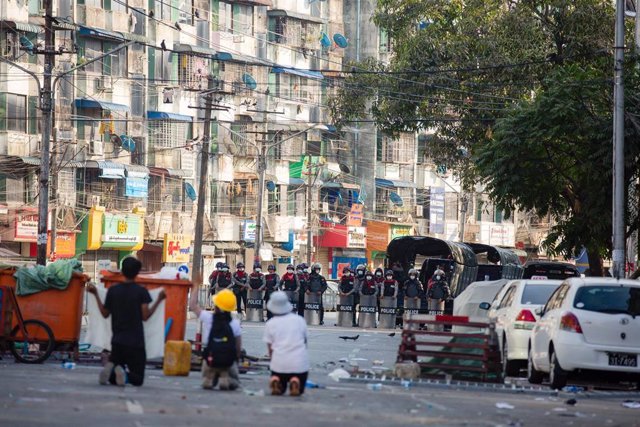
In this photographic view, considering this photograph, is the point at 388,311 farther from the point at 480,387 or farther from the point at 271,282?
the point at 480,387

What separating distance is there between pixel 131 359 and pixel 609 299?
6875 mm

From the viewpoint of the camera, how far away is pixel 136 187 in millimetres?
66312

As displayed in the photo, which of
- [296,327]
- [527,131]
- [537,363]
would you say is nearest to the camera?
[296,327]

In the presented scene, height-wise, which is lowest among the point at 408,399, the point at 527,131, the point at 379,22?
the point at 408,399

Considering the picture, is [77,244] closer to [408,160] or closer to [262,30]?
[262,30]

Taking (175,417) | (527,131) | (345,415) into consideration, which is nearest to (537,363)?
(345,415)

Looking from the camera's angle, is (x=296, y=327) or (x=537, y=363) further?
(x=537, y=363)

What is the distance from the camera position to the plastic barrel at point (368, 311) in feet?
147

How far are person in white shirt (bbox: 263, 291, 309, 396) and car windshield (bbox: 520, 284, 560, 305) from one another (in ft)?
Answer: 26.0

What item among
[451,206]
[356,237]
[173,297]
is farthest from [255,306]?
[451,206]

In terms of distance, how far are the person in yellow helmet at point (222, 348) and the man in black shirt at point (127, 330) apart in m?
0.73

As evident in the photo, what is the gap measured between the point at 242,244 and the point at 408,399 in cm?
5892

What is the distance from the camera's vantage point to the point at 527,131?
37.8m

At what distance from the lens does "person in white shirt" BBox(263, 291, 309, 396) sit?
17.1 m
